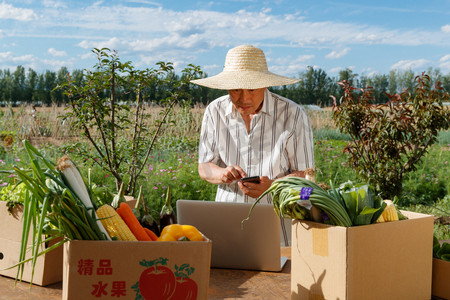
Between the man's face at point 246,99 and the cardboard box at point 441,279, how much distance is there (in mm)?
1365


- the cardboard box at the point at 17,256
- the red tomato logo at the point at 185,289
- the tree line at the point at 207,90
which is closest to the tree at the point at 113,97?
the cardboard box at the point at 17,256

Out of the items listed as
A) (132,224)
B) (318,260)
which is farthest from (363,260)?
(132,224)

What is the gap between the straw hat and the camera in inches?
98.0

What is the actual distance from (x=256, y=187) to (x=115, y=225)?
1.19 metres

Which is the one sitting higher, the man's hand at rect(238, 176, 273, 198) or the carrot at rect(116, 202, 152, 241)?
the carrot at rect(116, 202, 152, 241)

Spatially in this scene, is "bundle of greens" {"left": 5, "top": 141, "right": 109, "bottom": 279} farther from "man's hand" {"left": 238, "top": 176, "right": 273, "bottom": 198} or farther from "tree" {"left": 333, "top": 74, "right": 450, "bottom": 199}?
"tree" {"left": 333, "top": 74, "right": 450, "bottom": 199}

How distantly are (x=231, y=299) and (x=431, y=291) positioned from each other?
62 cm

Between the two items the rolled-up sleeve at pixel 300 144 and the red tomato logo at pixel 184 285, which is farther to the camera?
the rolled-up sleeve at pixel 300 144

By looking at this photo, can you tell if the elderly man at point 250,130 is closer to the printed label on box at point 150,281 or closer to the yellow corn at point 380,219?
the yellow corn at point 380,219

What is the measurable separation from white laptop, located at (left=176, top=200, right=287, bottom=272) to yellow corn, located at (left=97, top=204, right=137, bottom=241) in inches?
18.2

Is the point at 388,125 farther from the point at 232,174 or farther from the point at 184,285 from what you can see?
the point at 184,285

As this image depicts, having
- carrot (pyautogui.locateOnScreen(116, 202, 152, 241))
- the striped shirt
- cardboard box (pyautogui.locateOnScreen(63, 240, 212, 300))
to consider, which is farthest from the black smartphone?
cardboard box (pyautogui.locateOnScreen(63, 240, 212, 300))

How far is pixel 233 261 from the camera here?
5.61 feet

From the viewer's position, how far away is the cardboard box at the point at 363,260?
47.6 inches
